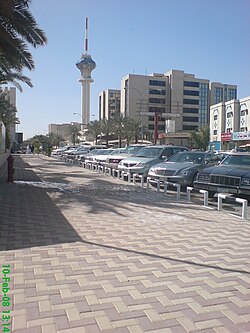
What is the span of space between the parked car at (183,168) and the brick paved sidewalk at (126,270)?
159 inches

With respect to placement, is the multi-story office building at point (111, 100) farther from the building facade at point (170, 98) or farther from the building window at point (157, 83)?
the building window at point (157, 83)

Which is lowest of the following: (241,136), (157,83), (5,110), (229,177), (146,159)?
(229,177)

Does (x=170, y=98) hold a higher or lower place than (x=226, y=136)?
higher

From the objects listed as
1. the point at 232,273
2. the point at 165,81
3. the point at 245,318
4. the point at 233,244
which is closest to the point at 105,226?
the point at 233,244

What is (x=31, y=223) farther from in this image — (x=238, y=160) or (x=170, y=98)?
(x=170, y=98)

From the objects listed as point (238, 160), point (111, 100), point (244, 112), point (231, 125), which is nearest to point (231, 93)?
point (111, 100)

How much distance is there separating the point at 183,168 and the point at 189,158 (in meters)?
1.23

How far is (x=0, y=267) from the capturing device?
180 inches

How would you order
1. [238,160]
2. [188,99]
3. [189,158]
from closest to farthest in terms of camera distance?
[238,160], [189,158], [188,99]

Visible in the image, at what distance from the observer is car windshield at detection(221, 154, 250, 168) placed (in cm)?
1111

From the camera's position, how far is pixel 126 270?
179 inches

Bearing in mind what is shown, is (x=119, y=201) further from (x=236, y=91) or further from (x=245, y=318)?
(x=236, y=91)

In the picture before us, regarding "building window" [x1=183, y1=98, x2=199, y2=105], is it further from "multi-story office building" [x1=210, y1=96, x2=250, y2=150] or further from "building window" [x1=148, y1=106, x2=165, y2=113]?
"multi-story office building" [x1=210, y1=96, x2=250, y2=150]

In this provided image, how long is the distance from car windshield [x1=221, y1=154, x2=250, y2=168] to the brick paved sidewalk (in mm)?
3051
